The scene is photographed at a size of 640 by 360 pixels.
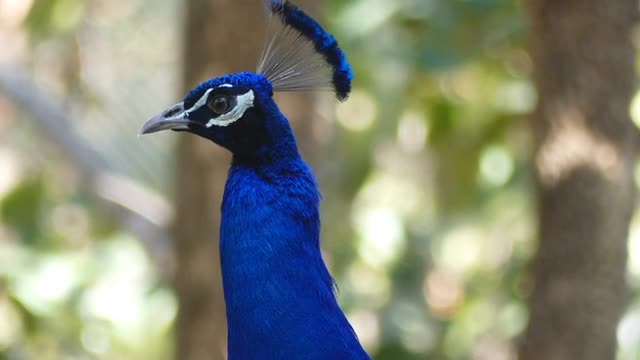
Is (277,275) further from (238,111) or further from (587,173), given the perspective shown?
(587,173)

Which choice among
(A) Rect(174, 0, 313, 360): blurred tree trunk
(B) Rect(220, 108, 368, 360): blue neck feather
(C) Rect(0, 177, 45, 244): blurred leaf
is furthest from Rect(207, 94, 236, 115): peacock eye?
(C) Rect(0, 177, 45, 244): blurred leaf

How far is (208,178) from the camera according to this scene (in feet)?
9.85

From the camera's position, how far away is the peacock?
1.88m

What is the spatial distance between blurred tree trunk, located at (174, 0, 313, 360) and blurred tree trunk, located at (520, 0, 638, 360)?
0.66m

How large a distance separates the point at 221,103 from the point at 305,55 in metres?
0.18

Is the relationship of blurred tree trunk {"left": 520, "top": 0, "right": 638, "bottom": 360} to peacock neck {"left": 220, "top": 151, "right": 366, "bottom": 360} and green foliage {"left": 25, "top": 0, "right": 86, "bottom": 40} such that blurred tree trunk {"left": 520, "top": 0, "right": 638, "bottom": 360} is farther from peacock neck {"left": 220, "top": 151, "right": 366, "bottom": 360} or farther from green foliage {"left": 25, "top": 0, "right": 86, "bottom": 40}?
green foliage {"left": 25, "top": 0, "right": 86, "bottom": 40}

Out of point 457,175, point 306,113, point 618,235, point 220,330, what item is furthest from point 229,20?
point 457,175

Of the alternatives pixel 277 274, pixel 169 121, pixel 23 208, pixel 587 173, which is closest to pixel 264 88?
pixel 169 121

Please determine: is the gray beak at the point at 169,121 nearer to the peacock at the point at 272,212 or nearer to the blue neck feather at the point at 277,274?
the peacock at the point at 272,212

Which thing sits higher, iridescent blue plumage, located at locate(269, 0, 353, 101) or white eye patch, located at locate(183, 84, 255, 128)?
iridescent blue plumage, located at locate(269, 0, 353, 101)

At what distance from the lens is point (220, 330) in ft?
9.80

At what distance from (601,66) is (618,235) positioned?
0.39 m

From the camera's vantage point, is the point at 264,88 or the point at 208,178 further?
the point at 208,178

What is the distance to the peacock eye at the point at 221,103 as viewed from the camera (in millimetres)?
1944
